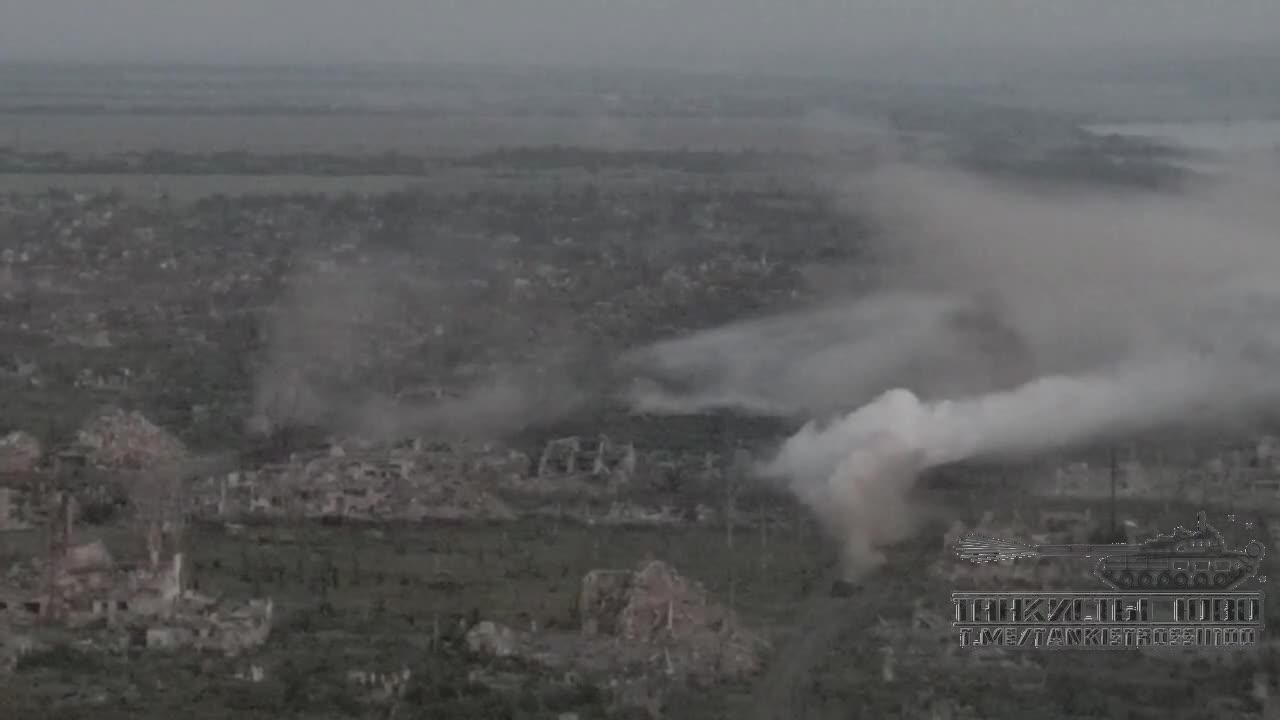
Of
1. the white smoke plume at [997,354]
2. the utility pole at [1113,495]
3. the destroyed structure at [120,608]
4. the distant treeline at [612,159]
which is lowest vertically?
the destroyed structure at [120,608]

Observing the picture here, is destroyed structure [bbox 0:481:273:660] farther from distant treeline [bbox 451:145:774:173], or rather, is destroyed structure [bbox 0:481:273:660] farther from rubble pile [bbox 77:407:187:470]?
distant treeline [bbox 451:145:774:173]

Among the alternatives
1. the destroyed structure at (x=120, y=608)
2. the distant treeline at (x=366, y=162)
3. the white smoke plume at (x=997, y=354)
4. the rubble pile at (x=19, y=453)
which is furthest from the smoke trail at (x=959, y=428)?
the distant treeline at (x=366, y=162)

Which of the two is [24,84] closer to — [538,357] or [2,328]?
[2,328]

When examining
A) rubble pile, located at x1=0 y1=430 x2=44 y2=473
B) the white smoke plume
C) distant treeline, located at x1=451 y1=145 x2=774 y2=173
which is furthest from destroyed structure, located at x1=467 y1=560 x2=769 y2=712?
distant treeline, located at x1=451 y1=145 x2=774 y2=173

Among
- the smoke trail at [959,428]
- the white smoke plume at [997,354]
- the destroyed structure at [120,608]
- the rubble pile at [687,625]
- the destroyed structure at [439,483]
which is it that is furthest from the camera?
the white smoke plume at [997,354]

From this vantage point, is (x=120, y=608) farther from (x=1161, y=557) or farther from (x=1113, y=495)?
(x=1113, y=495)

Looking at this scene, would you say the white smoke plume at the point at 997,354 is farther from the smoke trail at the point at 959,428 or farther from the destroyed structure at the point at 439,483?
the destroyed structure at the point at 439,483
